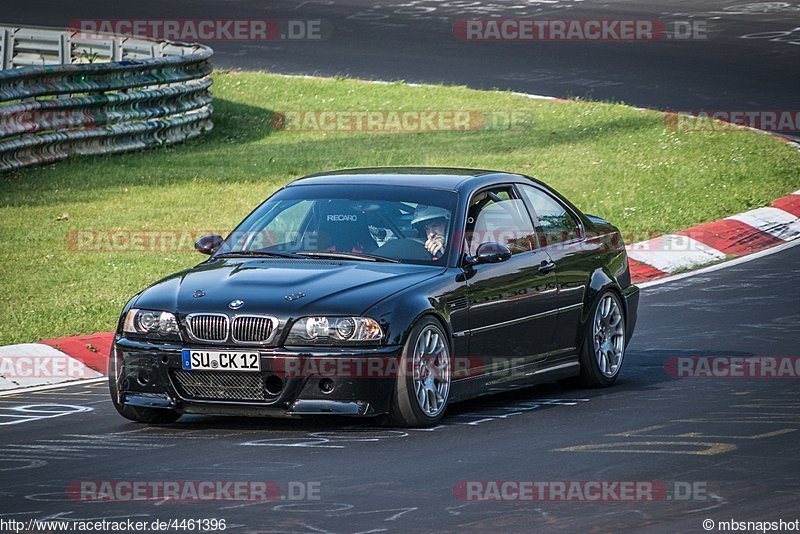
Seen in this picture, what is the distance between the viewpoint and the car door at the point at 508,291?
9.85 metres

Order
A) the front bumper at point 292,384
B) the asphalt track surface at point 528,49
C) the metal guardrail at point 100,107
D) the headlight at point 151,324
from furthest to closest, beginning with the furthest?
1. the asphalt track surface at point 528,49
2. the metal guardrail at point 100,107
3. the headlight at point 151,324
4. the front bumper at point 292,384

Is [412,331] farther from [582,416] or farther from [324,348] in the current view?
[582,416]

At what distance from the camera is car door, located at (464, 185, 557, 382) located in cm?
985

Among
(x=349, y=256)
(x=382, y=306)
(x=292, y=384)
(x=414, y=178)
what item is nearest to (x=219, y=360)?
(x=292, y=384)

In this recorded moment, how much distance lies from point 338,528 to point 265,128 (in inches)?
652

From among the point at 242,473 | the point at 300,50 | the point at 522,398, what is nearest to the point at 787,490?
the point at 242,473

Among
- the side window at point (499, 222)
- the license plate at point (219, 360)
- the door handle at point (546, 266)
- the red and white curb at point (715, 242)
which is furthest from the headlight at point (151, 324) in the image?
the red and white curb at point (715, 242)

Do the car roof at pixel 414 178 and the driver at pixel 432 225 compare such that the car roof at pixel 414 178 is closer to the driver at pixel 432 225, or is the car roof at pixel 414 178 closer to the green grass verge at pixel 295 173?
the driver at pixel 432 225

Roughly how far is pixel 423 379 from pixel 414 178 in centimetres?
179

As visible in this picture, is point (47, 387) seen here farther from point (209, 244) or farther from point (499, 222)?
point (499, 222)

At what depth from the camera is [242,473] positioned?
7883 millimetres

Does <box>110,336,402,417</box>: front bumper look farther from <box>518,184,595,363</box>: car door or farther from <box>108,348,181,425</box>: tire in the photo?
<box>518,184,595,363</box>: car door

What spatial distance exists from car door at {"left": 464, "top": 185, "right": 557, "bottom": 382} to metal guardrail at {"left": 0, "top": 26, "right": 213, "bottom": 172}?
9319 mm

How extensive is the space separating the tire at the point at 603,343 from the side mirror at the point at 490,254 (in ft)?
4.34
